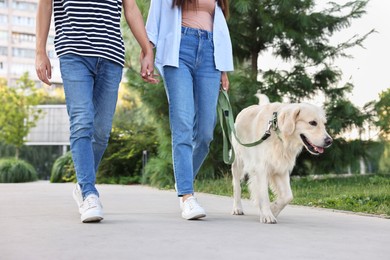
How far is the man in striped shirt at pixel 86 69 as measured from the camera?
3527mm

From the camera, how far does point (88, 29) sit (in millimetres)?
3633

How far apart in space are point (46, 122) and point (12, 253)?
26.2 m

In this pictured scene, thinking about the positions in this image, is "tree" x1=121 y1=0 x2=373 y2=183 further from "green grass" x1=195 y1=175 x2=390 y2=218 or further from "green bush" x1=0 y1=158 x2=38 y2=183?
"green bush" x1=0 y1=158 x2=38 y2=183

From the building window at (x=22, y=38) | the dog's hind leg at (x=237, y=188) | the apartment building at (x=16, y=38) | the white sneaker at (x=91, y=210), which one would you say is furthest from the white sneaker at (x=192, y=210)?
the building window at (x=22, y=38)

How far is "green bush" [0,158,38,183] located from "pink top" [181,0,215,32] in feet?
40.5

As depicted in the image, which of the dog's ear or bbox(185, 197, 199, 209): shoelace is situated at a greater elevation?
the dog's ear

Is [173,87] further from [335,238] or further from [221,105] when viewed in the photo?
[335,238]

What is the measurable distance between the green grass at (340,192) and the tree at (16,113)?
1344 cm

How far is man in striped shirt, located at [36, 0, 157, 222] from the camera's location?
3.53 metres

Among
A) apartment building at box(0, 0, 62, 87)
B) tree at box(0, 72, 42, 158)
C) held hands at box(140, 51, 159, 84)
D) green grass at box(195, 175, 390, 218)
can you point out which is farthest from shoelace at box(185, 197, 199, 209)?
apartment building at box(0, 0, 62, 87)

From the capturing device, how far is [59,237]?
2.90 meters

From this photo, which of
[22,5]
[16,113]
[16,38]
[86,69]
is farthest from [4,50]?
[86,69]

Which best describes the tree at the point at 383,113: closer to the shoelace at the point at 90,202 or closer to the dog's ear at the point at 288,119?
the dog's ear at the point at 288,119

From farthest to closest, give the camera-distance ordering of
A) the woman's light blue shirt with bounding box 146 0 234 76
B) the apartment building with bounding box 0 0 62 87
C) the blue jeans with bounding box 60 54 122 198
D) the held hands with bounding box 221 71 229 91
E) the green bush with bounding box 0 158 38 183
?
1. the apartment building with bounding box 0 0 62 87
2. the green bush with bounding box 0 158 38 183
3. the held hands with bounding box 221 71 229 91
4. the woman's light blue shirt with bounding box 146 0 234 76
5. the blue jeans with bounding box 60 54 122 198
